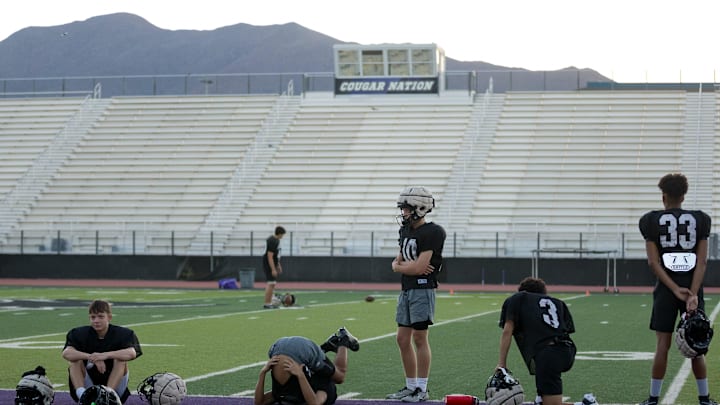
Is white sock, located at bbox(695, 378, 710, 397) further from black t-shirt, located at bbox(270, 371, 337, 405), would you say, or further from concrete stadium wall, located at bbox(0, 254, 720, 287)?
concrete stadium wall, located at bbox(0, 254, 720, 287)

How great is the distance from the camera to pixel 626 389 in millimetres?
10969

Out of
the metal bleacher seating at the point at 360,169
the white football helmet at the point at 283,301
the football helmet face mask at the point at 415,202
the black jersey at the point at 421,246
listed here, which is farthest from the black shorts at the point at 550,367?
the metal bleacher seating at the point at 360,169

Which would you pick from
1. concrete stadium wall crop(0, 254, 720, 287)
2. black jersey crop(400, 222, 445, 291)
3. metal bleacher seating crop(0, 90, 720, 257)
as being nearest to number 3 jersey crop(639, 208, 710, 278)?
black jersey crop(400, 222, 445, 291)

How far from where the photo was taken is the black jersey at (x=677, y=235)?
9.48 meters

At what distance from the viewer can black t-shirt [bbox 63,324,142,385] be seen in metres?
9.55

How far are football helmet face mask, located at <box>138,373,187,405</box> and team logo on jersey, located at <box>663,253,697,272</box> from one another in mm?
3734

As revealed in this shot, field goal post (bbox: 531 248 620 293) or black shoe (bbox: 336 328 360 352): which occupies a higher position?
black shoe (bbox: 336 328 360 352)

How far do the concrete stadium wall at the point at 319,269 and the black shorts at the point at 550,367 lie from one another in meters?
26.1

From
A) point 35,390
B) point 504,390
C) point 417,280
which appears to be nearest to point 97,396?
point 35,390

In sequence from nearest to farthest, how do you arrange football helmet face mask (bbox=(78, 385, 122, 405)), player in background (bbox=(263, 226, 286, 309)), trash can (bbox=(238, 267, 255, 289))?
football helmet face mask (bbox=(78, 385, 122, 405)) → player in background (bbox=(263, 226, 286, 309)) → trash can (bbox=(238, 267, 255, 289))

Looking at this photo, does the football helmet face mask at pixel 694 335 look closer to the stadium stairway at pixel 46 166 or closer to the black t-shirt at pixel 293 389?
the black t-shirt at pixel 293 389

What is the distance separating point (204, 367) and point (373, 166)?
3177 centimetres

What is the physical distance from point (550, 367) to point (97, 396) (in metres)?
3.10

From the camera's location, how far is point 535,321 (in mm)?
8930
